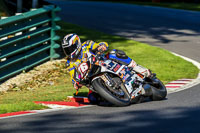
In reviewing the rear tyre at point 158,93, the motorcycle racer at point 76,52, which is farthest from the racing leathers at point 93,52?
the rear tyre at point 158,93

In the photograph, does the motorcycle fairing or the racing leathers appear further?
the motorcycle fairing

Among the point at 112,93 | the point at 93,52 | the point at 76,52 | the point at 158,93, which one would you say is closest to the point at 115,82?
the point at 112,93

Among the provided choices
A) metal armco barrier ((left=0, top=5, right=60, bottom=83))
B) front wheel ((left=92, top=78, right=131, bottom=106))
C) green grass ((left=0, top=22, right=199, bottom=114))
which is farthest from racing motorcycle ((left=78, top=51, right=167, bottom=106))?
metal armco barrier ((left=0, top=5, right=60, bottom=83))

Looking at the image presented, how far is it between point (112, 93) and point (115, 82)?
218 millimetres

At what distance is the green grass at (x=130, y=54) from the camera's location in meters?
8.73

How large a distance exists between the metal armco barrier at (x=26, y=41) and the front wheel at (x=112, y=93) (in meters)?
4.85

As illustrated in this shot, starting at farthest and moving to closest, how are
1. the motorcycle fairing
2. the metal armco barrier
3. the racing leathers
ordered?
the metal armco barrier < the motorcycle fairing < the racing leathers

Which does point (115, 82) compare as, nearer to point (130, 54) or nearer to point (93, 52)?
point (93, 52)

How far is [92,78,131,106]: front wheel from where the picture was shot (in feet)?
23.3

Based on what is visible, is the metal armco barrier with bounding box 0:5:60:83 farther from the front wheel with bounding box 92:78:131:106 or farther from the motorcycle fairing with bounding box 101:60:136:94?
the front wheel with bounding box 92:78:131:106

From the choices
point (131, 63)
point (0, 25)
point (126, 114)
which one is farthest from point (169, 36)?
point (126, 114)

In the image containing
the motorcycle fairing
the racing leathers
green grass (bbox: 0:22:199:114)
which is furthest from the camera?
green grass (bbox: 0:22:199:114)

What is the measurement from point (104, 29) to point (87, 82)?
1231cm

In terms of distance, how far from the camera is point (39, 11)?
12.8 meters
